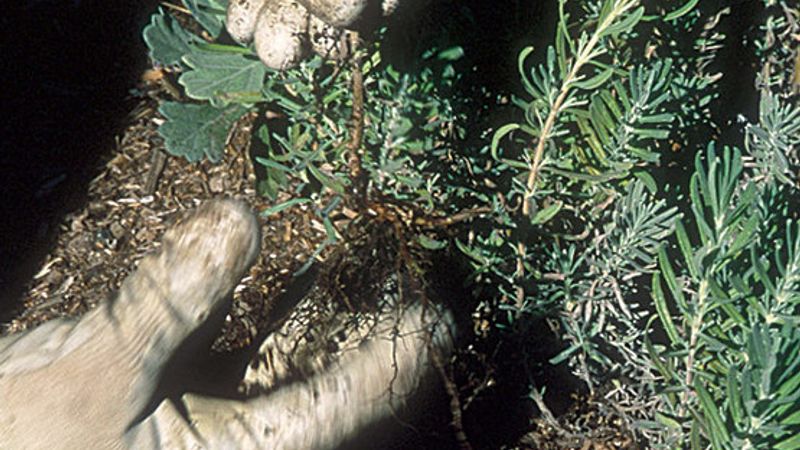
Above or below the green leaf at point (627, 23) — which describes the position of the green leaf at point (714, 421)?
below

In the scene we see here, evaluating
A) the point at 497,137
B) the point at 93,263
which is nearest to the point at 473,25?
the point at 497,137

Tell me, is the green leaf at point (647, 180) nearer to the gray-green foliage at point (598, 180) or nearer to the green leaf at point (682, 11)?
the gray-green foliage at point (598, 180)

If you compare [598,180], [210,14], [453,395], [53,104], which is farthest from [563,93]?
[53,104]

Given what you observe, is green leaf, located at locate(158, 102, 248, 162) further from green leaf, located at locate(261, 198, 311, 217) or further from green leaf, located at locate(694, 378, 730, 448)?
green leaf, located at locate(694, 378, 730, 448)

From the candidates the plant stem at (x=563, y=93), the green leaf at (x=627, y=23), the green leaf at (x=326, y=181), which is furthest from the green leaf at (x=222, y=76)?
the green leaf at (x=627, y=23)

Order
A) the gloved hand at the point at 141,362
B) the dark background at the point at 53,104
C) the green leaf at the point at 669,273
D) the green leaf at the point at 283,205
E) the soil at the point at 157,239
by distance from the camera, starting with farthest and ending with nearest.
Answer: the dark background at the point at 53,104 < the soil at the point at 157,239 < the green leaf at the point at 283,205 < the gloved hand at the point at 141,362 < the green leaf at the point at 669,273

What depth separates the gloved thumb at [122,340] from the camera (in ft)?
4.66

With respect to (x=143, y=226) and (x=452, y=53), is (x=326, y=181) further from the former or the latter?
(x=143, y=226)

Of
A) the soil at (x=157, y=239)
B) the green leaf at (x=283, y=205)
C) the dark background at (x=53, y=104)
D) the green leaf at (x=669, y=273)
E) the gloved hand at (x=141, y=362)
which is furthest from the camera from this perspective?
the dark background at (x=53, y=104)

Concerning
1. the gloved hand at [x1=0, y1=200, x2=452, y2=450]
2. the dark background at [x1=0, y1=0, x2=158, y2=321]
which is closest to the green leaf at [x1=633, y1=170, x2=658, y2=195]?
the gloved hand at [x1=0, y1=200, x2=452, y2=450]

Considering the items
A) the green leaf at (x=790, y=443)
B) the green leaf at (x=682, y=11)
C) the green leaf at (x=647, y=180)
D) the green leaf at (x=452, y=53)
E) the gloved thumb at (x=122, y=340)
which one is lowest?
the green leaf at (x=790, y=443)

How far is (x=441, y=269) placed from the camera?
1.78 meters

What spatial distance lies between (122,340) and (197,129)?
1.30 feet

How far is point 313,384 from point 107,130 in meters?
0.94
